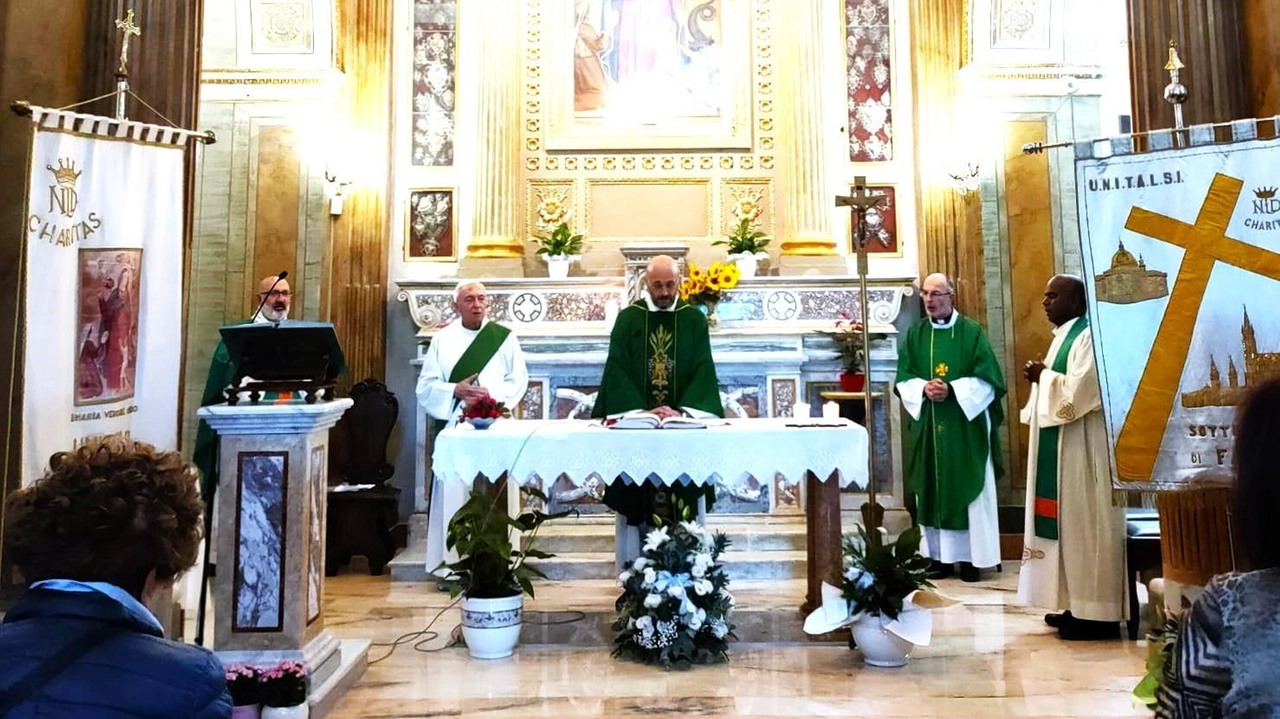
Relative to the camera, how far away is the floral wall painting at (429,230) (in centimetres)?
834

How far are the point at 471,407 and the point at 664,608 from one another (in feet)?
5.28

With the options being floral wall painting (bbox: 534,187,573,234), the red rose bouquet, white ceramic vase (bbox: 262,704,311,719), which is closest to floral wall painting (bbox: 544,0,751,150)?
floral wall painting (bbox: 534,187,573,234)

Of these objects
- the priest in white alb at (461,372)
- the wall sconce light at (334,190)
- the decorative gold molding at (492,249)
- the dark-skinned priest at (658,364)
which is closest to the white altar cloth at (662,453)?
the dark-skinned priest at (658,364)

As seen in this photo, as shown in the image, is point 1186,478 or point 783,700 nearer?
point 1186,478

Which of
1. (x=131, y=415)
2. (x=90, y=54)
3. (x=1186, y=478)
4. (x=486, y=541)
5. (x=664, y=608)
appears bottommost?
(x=664, y=608)

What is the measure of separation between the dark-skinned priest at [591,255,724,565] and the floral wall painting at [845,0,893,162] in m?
3.74

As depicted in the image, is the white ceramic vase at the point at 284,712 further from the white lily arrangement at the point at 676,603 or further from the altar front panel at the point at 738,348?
the altar front panel at the point at 738,348

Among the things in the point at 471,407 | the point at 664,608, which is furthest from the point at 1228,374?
the point at 471,407

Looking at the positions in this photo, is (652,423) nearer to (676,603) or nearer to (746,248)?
(676,603)

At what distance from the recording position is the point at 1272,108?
3.99 metres

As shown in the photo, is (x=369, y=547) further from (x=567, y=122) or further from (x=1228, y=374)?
(x=1228, y=374)

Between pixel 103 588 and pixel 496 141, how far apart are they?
7.28 metres

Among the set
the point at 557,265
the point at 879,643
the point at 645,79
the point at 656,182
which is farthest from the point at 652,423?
the point at 645,79

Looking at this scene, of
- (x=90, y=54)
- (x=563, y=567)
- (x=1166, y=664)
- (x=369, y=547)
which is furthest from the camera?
(x=369, y=547)
